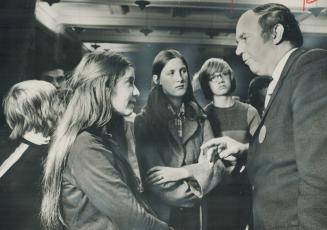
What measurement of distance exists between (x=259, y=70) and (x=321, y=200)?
2.83 ft

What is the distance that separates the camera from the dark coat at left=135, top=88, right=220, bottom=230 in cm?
224

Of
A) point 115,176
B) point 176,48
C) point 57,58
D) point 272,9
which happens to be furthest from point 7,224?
point 272,9

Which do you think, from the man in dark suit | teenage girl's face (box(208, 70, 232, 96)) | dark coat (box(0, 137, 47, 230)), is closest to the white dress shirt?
the man in dark suit

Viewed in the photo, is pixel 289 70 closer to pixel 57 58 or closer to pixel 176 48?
Answer: pixel 176 48

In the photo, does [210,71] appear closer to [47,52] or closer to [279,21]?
[279,21]

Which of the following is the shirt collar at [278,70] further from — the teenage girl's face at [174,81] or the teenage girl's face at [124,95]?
the teenage girl's face at [124,95]

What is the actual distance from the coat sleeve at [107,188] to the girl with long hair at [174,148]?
0.40 feet

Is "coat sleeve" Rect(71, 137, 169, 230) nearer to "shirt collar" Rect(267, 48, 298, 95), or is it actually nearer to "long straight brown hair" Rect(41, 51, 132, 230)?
"long straight brown hair" Rect(41, 51, 132, 230)

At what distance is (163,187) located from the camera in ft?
7.34

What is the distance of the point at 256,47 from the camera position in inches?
90.1

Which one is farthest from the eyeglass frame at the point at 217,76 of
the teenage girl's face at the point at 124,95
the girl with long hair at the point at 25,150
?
the girl with long hair at the point at 25,150

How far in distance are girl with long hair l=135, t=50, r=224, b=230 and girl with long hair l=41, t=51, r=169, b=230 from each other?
0.09 metres

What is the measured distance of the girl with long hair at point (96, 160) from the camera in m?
2.14

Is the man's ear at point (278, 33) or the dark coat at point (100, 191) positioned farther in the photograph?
the man's ear at point (278, 33)
